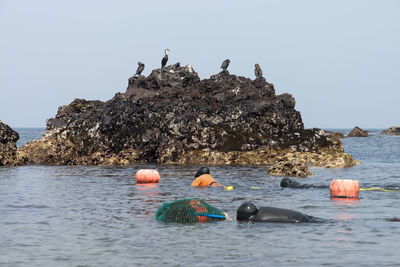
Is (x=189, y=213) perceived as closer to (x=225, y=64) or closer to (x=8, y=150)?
(x=8, y=150)

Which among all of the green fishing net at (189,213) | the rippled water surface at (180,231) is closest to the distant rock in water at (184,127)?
the rippled water surface at (180,231)

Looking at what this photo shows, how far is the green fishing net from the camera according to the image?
16344 mm

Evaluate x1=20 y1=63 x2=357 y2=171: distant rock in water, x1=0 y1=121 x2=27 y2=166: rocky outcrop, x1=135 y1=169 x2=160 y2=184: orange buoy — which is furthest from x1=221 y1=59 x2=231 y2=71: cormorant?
x1=135 y1=169 x2=160 y2=184: orange buoy

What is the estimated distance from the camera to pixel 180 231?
49.0ft

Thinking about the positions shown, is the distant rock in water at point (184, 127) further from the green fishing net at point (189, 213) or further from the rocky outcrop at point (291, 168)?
the green fishing net at point (189, 213)

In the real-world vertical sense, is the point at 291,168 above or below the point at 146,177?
above

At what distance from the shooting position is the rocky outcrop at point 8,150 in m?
43.9

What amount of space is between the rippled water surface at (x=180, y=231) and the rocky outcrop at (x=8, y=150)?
56.0 ft

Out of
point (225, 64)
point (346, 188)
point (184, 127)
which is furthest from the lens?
point (225, 64)

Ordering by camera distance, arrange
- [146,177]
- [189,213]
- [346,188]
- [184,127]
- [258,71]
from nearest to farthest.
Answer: [189,213] → [346,188] → [146,177] → [184,127] → [258,71]

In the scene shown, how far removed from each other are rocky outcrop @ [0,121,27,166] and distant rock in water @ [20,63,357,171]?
90.8 inches

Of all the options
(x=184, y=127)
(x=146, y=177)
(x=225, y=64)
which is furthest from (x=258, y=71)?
(x=146, y=177)

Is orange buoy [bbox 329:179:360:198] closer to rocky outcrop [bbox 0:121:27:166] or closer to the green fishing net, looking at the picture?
the green fishing net

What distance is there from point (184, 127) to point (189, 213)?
29.8 m
